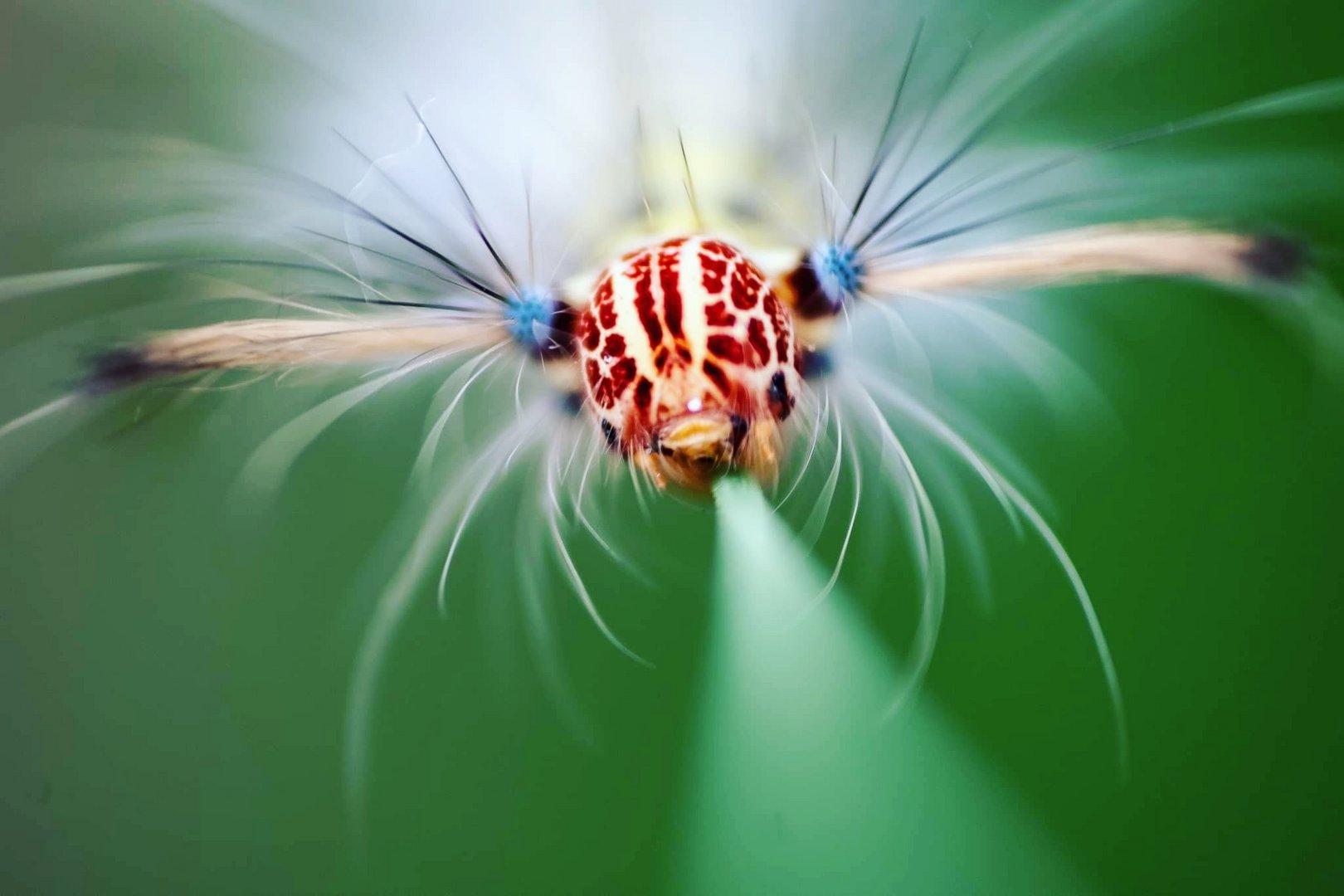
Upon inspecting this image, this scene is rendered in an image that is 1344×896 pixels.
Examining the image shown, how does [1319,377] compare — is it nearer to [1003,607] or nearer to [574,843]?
[1003,607]

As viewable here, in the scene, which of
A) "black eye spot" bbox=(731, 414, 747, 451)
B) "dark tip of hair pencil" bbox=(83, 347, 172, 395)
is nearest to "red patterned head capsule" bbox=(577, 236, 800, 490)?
"black eye spot" bbox=(731, 414, 747, 451)

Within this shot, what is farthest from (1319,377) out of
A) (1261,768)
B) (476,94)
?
(476,94)

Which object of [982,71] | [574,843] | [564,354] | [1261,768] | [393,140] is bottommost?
[574,843]

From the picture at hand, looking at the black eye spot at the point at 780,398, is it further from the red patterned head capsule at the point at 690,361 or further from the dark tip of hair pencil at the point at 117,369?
the dark tip of hair pencil at the point at 117,369

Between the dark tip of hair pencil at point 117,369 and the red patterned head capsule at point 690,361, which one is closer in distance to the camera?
the red patterned head capsule at point 690,361

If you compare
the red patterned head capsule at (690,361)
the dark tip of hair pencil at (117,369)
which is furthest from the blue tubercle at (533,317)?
the dark tip of hair pencil at (117,369)

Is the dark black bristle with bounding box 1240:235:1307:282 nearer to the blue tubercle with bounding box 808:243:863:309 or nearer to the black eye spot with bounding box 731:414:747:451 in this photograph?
the blue tubercle with bounding box 808:243:863:309
